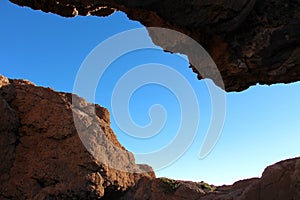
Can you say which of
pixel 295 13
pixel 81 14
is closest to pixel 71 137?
pixel 81 14

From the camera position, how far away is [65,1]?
31.9 feet

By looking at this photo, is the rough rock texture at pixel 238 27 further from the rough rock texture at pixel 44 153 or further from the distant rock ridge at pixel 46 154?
the rough rock texture at pixel 44 153

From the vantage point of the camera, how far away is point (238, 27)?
9.31 metres

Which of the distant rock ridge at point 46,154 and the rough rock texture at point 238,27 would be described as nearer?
the rough rock texture at point 238,27

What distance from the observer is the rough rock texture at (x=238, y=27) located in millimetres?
8703

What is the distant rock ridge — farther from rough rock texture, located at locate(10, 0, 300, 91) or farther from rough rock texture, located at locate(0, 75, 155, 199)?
rough rock texture, located at locate(10, 0, 300, 91)

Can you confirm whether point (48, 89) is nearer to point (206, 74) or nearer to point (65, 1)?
point (65, 1)

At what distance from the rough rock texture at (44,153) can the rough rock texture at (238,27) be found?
963cm

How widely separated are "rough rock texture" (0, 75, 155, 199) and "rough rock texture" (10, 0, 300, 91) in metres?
9.63

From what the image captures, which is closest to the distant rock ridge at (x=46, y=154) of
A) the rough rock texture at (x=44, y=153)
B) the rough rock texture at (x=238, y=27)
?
the rough rock texture at (x=44, y=153)

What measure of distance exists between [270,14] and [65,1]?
20.6 feet

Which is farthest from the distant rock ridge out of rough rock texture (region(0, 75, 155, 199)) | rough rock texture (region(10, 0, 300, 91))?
rough rock texture (region(10, 0, 300, 91))

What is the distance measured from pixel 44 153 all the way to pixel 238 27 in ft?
41.0

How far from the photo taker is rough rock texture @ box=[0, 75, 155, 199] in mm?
16125
